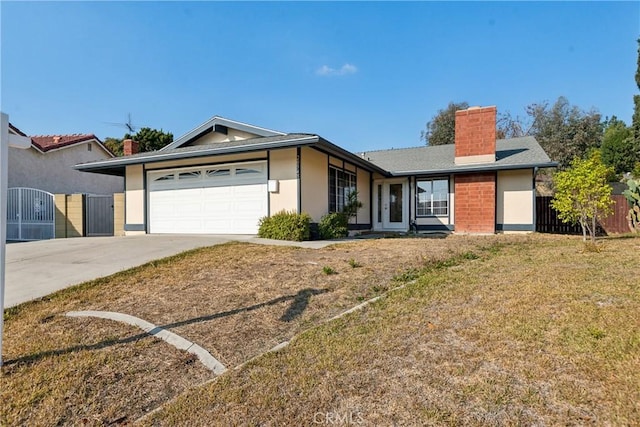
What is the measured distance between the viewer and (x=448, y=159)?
50.0ft

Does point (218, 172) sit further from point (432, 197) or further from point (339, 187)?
point (432, 197)

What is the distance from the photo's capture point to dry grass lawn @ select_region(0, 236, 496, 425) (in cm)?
267

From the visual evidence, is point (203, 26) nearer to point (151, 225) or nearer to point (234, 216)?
point (234, 216)

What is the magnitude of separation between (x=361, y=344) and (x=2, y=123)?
374 centimetres

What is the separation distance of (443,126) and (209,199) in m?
27.5

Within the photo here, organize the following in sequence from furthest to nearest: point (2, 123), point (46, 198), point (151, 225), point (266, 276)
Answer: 1. point (46, 198)
2. point (151, 225)
3. point (266, 276)
4. point (2, 123)

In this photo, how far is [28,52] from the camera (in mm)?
9695

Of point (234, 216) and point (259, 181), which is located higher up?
point (259, 181)

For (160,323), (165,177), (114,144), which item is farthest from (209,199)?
(114,144)

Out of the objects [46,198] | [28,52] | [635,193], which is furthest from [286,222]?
[635,193]

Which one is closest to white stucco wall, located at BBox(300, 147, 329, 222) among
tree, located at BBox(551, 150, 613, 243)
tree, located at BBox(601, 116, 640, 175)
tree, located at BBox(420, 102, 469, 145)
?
tree, located at BBox(551, 150, 613, 243)

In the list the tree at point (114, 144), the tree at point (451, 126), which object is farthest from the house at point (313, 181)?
the tree at point (114, 144)

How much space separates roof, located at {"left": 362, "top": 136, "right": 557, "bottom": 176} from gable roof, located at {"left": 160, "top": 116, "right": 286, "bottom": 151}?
5888 millimetres

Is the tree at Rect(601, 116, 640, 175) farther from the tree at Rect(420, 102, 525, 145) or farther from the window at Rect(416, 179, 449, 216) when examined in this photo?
the window at Rect(416, 179, 449, 216)
